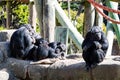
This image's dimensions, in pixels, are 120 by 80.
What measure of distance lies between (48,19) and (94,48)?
4.96 ft

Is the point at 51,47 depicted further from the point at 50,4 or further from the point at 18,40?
the point at 50,4

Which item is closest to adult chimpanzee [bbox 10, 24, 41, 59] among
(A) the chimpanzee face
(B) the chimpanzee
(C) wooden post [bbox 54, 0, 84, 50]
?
(B) the chimpanzee

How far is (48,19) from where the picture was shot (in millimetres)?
5184

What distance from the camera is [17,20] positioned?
42.5 feet

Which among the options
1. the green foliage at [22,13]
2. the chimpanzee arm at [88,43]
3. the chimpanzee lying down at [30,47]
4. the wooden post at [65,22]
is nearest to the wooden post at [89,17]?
the wooden post at [65,22]

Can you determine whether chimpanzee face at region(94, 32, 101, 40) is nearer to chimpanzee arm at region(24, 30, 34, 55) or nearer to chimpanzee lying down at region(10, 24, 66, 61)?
chimpanzee lying down at region(10, 24, 66, 61)

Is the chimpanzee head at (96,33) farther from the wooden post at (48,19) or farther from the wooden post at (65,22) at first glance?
the wooden post at (65,22)

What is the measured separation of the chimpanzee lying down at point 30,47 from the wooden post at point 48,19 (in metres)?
0.59

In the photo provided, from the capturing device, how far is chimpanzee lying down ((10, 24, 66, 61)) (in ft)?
14.3

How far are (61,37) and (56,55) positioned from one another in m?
0.60

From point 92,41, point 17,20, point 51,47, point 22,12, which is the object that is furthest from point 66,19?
point 17,20

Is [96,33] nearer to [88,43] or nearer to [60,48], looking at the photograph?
[88,43]

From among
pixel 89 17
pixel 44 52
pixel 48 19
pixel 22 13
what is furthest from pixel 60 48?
pixel 22 13

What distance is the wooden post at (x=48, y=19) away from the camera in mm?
5164
